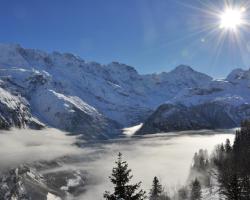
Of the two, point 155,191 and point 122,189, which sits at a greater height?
point 122,189

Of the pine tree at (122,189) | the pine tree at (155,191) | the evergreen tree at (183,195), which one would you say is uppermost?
the pine tree at (122,189)

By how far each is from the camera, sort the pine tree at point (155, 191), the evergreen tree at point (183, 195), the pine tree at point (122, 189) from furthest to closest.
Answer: the evergreen tree at point (183, 195) → the pine tree at point (155, 191) → the pine tree at point (122, 189)

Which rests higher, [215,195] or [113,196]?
[113,196]

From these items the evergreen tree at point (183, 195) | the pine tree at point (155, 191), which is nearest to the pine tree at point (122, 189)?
the pine tree at point (155, 191)

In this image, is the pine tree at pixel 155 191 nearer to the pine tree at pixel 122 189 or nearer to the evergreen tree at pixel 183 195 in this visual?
the evergreen tree at pixel 183 195

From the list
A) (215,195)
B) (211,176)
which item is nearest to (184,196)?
(211,176)

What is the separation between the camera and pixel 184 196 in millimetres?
188125

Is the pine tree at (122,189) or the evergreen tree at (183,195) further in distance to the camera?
the evergreen tree at (183,195)

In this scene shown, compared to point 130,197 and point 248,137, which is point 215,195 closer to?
point 248,137

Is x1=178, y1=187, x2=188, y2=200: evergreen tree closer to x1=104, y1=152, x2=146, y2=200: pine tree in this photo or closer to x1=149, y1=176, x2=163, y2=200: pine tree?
x1=149, y1=176, x2=163, y2=200: pine tree

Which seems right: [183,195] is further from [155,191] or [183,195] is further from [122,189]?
[122,189]

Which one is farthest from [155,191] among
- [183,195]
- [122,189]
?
[183,195]

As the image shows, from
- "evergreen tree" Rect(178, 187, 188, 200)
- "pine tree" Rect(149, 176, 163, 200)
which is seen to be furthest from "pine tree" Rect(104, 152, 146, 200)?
"evergreen tree" Rect(178, 187, 188, 200)

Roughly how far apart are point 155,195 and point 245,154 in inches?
3180
